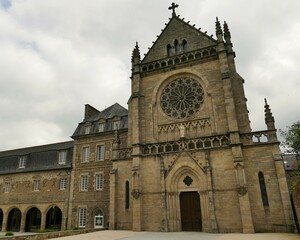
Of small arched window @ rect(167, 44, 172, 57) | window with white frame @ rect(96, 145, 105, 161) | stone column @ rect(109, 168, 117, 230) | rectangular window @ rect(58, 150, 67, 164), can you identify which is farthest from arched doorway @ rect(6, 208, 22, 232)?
small arched window @ rect(167, 44, 172, 57)

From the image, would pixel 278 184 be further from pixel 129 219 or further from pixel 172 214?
pixel 129 219

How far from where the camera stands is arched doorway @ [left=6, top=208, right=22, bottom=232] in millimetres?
29375

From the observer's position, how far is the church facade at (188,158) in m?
16.0

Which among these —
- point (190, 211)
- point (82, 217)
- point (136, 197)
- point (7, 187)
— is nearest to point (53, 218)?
point (82, 217)

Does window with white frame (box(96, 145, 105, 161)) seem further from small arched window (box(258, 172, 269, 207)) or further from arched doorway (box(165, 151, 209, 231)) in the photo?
small arched window (box(258, 172, 269, 207))

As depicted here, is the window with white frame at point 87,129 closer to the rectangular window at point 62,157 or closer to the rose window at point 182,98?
the rectangular window at point 62,157

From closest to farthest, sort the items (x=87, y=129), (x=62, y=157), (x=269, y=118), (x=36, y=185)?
(x=269, y=118) → (x=87, y=129) → (x=36, y=185) → (x=62, y=157)

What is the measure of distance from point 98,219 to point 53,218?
697cm

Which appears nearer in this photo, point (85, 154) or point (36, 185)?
point (85, 154)

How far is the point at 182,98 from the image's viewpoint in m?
21.0

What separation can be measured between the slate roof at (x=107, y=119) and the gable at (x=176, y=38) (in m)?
6.74

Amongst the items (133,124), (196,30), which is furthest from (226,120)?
(196,30)

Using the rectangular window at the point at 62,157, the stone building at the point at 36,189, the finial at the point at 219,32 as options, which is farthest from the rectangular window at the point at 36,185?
the finial at the point at 219,32

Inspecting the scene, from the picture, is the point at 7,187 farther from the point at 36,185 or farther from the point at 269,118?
the point at 269,118
